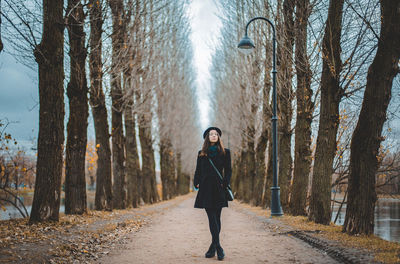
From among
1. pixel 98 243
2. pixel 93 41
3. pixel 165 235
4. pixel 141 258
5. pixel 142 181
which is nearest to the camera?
pixel 141 258

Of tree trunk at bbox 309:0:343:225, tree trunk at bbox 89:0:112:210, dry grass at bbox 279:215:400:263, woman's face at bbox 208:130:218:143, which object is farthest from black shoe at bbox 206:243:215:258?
tree trunk at bbox 89:0:112:210

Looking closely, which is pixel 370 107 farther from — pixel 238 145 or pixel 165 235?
pixel 238 145

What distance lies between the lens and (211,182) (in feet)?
22.5

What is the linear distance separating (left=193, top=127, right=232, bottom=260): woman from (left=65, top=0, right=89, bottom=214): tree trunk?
7.39m

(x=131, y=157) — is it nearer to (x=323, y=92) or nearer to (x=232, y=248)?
(x=323, y=92)

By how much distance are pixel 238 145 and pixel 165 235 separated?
24264mm

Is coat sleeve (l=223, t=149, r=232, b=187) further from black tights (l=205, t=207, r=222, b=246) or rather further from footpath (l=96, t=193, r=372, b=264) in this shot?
footpath (l=96, t=193, r=372, b=264)

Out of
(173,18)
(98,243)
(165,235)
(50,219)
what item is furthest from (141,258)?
(173,18)

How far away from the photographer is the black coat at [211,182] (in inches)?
266

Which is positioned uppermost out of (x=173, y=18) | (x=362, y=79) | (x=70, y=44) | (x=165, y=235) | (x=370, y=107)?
(x=173, y=18)

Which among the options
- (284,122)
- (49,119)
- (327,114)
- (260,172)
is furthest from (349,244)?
(260,172)

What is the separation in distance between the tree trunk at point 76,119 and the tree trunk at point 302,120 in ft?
24.3

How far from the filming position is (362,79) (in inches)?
481

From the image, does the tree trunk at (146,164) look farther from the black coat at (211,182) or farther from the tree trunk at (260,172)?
the black coat at (211,182)
